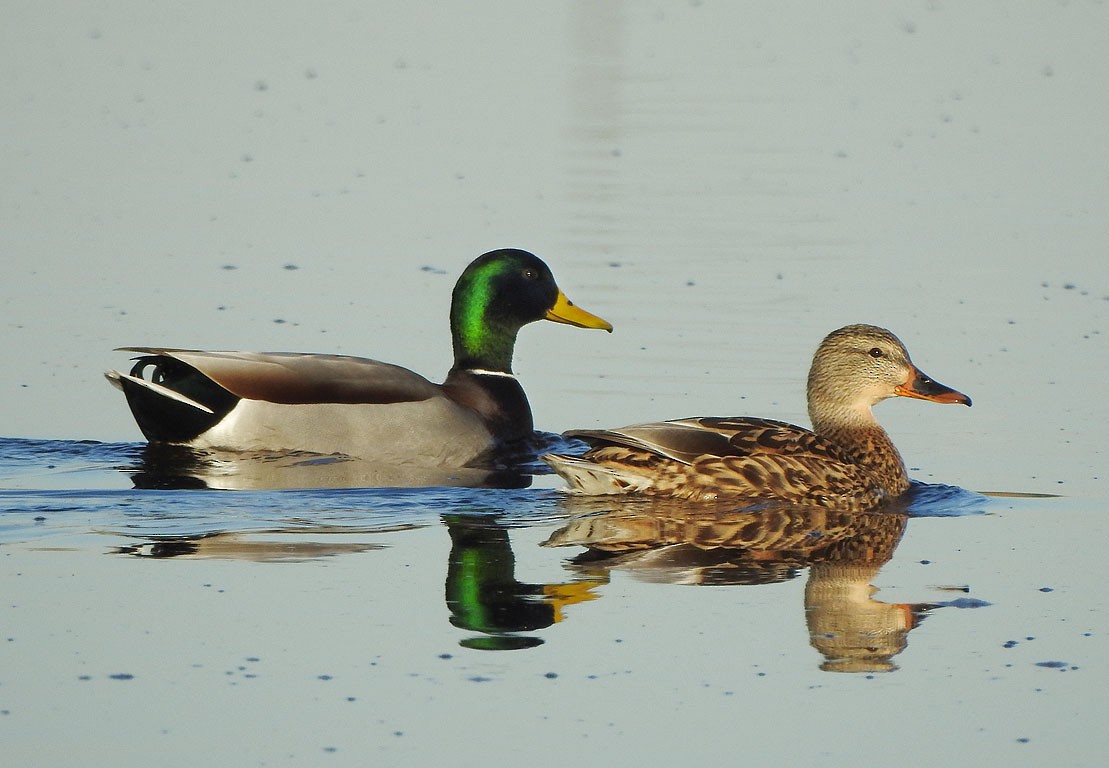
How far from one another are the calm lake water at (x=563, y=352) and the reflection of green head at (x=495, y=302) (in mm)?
443

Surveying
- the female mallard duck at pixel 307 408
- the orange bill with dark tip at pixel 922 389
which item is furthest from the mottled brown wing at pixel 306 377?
the orange bill with dark tip at pixel 922 389

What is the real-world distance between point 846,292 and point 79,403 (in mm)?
5356

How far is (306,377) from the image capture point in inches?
432

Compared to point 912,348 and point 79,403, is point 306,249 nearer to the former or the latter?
point 79,403

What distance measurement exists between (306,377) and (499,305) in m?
1.62

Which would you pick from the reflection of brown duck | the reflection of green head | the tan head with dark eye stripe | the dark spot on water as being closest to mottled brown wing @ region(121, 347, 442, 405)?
the reflection of green head

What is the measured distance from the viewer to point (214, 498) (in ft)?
31.4

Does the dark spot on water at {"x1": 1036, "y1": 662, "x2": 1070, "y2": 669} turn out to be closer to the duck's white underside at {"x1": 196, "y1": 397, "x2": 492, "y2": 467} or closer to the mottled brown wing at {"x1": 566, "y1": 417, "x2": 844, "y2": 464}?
the mottled brown wing at {"x1": 566, "y1": 417, "x2": 844, "y2": 464}

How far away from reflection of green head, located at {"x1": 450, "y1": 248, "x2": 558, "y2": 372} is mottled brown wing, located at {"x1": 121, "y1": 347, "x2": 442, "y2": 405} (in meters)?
1.08

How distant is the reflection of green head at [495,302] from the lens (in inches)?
474

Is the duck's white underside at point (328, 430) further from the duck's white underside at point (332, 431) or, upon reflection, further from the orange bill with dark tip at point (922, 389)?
the orange bill with dark tip at point (922, 389)

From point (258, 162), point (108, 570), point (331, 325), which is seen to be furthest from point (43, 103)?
point (108, 570)

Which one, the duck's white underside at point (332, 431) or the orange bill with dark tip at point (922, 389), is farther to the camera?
the duck's white underside at point (332, 431)

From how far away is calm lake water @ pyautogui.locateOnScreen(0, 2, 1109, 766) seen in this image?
656cm
